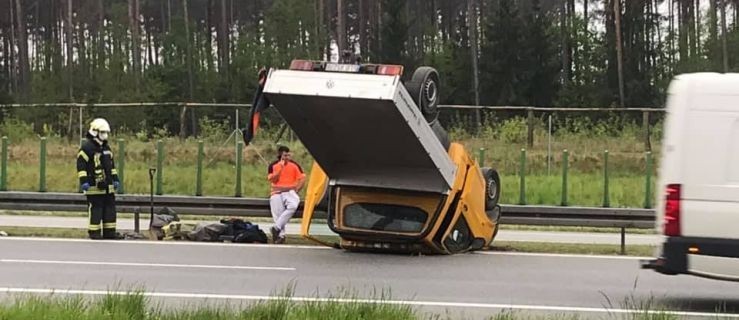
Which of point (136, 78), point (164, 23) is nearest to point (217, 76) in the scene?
point (136, 78)

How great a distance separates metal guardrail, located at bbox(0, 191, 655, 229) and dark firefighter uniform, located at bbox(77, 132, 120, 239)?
1.20 m

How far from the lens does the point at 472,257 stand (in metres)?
13.1

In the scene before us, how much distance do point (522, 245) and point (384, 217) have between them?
3.00 m

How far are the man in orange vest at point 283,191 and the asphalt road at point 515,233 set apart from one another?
1.52m

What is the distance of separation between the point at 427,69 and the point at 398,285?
361 cm

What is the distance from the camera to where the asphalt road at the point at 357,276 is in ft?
31.7

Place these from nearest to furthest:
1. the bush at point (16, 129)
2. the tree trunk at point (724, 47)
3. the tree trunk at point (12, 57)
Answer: the bush at point (16, 129)
the tree trunk at point (724, 47)
the tree trunk at point (12, 57)

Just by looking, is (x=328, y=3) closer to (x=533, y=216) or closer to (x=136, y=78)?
(x=136, y=78)

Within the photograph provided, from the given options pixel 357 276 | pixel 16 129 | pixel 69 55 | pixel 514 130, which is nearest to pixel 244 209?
pixel 357 276

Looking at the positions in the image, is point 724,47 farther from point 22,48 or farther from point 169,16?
point 22,48

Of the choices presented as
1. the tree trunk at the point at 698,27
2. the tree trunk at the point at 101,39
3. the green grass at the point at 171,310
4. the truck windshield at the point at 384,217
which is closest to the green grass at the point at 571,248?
the truck windshield at the point at 384,217

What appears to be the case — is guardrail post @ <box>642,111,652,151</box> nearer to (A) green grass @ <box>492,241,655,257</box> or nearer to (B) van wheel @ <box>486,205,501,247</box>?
(A) green grass @ <box>492,241,655,257</box>

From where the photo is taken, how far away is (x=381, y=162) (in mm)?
12867

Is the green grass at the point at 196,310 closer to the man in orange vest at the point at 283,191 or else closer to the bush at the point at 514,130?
the man in orange vest at the point at 283,191
